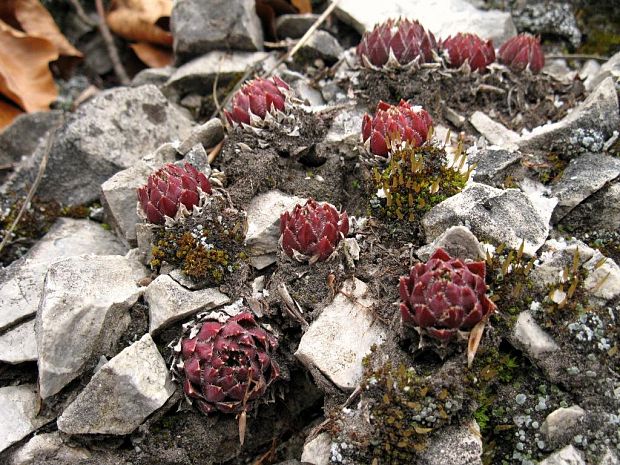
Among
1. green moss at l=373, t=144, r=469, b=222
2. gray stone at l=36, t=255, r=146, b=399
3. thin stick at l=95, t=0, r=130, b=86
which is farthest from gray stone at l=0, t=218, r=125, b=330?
thin stick at l=95, t=0, r=130, b=86

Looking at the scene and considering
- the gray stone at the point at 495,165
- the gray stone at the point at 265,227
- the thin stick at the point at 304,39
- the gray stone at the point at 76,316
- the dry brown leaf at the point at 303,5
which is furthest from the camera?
the dry brown leaf at the point at 303,5

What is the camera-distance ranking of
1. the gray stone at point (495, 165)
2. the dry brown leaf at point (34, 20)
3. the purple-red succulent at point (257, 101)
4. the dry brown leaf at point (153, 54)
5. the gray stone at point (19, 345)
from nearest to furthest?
the gray stone at point (19, 345) → the gray stone at point (495, 165) → the purple-red succulent at point (257, 101) → the dry brown leaf at point (34, 20) → the dry brown leaf at point (153, 54)

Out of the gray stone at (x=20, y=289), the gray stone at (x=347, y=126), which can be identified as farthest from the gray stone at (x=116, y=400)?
the gray stone at (x=347, y=126)

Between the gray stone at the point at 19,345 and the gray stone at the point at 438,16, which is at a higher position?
the gray stone at the point at 438,16

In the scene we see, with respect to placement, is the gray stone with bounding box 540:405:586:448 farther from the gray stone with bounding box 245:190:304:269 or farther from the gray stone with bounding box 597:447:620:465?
the gray stone with bounding box 245:190:304:269

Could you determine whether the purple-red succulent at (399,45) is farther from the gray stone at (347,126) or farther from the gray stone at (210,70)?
the gray stone at (210,70)

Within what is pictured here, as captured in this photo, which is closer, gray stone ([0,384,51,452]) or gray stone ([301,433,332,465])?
gray stone ([301,433,332,465])

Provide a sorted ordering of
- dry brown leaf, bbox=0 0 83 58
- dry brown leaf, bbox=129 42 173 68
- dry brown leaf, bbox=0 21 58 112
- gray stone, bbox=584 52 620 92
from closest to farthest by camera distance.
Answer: gray stone, bbox=584 52 620 92 < dry brown leaf, bbox=0 21 58 112 < dry brown leaf, bbox=0 0 83 58 < dry brown leaf, bbox=129 42 173 68
